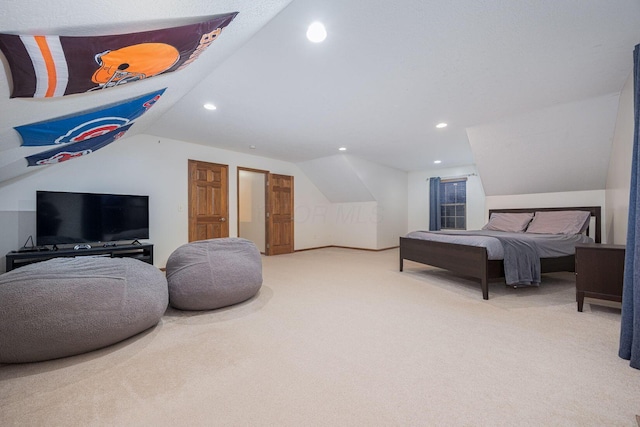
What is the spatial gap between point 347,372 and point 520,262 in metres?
2.75

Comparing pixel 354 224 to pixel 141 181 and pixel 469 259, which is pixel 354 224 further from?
pixel 141 181

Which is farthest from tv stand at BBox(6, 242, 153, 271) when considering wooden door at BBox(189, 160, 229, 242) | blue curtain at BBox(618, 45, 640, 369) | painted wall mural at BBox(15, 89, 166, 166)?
blue curtain at BBox(618, 45, 640, 369)

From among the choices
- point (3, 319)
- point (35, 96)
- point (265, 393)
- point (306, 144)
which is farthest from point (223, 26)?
point (306, 144)

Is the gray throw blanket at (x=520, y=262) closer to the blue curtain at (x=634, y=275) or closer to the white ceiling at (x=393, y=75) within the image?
the blue curtain at (x=634, y=275)

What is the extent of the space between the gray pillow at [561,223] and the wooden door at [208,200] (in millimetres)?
5686

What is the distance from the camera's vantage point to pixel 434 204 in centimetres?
699

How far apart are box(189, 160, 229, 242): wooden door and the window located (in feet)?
19.1

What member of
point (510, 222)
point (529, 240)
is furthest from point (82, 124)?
point (510, 222)

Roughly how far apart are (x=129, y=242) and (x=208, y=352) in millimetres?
3332

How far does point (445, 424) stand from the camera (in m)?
1.13

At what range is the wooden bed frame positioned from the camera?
291 cm

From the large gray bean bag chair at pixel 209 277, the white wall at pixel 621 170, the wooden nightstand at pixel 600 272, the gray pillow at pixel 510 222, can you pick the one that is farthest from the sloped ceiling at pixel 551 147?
the large gray bean bag chair at pixel 209 277

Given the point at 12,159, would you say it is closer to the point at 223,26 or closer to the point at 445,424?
the point at 223,26

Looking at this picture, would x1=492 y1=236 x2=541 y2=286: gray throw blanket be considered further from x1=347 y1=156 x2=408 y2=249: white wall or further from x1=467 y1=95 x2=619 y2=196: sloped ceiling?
x1=347 y1=156 x2=408 y2=249: white wall
